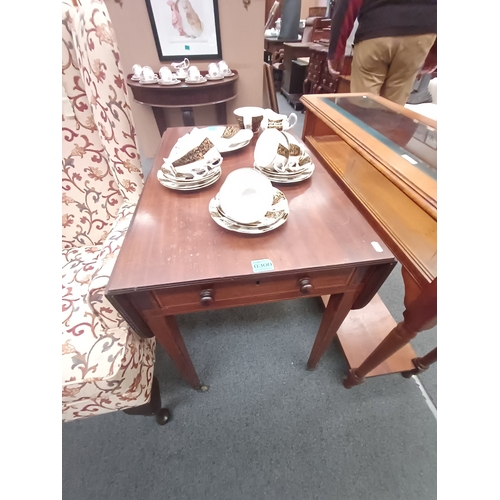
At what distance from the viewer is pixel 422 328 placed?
22.1 inches

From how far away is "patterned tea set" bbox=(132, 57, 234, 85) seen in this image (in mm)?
1506

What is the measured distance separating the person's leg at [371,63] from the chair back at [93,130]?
124cm

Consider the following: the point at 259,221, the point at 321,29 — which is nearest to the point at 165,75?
the point at 259,221

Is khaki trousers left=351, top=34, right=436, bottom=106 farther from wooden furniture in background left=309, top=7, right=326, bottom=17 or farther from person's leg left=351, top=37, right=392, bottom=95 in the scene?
wooden furniture in background left=309, top=7, right=326, bottom=17

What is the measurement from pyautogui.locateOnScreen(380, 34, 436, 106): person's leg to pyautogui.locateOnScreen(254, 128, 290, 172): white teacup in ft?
3.53

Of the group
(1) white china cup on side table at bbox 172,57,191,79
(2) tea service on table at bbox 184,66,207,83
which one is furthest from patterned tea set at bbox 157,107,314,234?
(1) white china cup on side table at bbox 172,57,191,79

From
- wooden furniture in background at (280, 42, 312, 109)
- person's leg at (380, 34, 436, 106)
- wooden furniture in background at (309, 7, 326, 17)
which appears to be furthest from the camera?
wooden furniture in background at (309, 7, 326, 17)

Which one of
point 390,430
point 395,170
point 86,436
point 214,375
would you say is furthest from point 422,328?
point 86,436

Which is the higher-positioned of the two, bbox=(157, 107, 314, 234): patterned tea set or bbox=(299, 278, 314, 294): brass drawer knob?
bbox=(157, 107, 314, 234): patterned tea set

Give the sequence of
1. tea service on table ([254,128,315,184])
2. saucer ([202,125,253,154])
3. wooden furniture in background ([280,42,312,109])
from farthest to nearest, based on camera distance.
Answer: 1. wooden furniture in background ([280,42,312,109])
2. saucer ([202,125,253,154])
3. tea service on table ([254,128,315,184])

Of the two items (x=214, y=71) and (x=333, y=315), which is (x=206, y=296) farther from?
(x=214, y=71)
